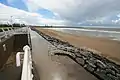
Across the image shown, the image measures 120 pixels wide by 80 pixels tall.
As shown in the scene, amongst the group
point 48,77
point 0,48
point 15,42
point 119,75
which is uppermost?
point 0,48

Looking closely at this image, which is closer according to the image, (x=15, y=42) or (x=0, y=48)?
(x=0, y=48)

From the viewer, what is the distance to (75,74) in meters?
12.0

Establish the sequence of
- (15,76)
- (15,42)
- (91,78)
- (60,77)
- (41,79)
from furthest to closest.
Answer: (15,42), (91,78), (60,77), (41,79), (15,76)

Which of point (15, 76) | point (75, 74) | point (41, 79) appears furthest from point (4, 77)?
point (75, 74)

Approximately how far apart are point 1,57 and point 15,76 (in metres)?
3.77

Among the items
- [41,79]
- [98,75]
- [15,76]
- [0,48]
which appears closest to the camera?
[15,76]

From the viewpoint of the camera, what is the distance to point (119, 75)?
44.3ft

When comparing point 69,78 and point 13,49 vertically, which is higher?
point 13,49

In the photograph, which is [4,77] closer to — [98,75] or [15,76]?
[15,76]

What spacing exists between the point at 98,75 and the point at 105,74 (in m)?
0.75

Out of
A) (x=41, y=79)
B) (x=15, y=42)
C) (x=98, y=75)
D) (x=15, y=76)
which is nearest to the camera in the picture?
(x=15, y=76)

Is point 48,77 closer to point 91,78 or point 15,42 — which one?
point 91,78

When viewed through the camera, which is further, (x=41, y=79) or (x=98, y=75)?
(x=98, y=75)

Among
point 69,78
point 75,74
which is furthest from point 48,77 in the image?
Result: point 75,74
